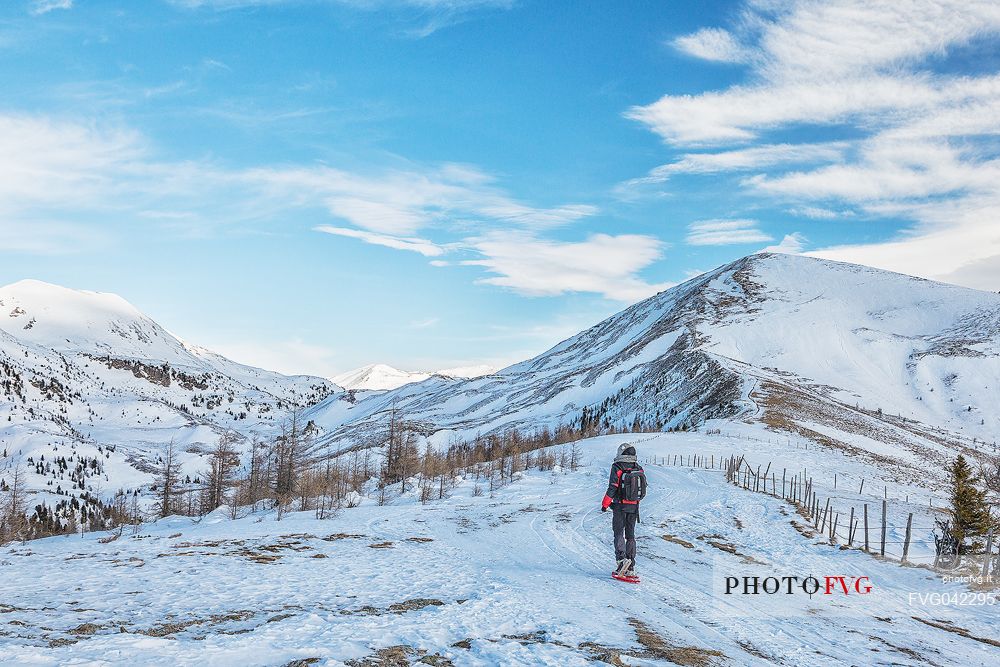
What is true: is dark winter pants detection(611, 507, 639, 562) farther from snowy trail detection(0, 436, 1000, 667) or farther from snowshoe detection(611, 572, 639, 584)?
snowy trail detection(0, 436, 1000, 667)

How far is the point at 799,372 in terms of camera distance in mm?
122562

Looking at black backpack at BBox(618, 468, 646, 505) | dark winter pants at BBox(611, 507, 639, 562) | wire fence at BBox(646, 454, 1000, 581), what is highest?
black backpack at BBox(618, 468, 646, 505)

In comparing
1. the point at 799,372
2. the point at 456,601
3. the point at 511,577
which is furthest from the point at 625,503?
the point at 799,372

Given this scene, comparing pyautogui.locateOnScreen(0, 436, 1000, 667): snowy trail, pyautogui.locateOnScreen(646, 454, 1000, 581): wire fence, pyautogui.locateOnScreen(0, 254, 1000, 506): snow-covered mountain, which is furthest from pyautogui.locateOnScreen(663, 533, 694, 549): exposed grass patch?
pyautogui.locateOnScreen(0, 254, 1000, 506): snow-covered mountain

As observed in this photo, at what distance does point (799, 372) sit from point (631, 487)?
123 meters

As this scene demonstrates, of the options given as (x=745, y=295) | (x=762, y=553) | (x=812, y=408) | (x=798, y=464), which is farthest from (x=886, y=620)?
(x=745, y=295)

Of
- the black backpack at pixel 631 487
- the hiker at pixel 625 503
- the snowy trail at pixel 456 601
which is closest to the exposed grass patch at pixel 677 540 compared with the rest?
the snowy trail at pixel 456 601

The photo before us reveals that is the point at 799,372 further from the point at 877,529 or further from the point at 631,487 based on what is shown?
the point at 631,487

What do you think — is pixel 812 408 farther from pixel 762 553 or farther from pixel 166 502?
pixel 166 502

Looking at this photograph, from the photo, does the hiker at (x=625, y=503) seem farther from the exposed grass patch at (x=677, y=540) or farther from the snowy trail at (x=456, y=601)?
the exposed grass patch at (x=677, y=540)

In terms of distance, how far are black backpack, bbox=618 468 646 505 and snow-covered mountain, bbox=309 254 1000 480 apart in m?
54.4

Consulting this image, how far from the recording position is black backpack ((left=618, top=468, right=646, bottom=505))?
1420cm

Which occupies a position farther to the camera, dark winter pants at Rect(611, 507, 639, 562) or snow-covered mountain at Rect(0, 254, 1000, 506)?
snow-covered mountain at Rect(0, 254, 1000, 506)

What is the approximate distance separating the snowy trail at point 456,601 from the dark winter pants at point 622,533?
0.74 m
